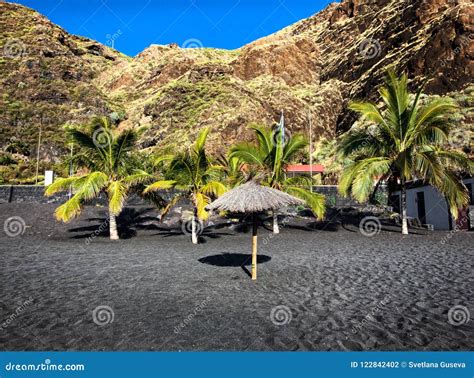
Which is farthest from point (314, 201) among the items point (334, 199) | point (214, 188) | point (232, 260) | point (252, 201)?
point (334, 199)

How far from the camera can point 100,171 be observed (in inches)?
668

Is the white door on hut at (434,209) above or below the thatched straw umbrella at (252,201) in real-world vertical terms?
below

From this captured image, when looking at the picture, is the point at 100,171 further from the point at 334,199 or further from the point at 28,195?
the point at 334,199

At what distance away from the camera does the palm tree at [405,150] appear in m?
15.5

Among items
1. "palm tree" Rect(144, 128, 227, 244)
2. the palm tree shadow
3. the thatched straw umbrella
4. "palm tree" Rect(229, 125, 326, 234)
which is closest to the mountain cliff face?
"palm tree" Rect(229, 125, 326, 234)

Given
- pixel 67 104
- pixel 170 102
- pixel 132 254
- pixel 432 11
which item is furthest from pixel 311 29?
pixel 132 254

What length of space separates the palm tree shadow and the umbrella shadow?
8.20 meters

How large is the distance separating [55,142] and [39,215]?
40.4 meters

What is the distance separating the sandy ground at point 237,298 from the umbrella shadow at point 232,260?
37 mm

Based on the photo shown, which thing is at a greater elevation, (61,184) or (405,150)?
(405,150)

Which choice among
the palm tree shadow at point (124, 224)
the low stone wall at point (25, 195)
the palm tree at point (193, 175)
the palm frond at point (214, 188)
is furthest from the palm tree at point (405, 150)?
the low stone wall at point (25, 195)

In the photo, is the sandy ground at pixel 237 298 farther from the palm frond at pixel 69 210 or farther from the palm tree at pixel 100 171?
the palm tree at pixel 100 171

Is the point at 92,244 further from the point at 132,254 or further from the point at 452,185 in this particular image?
the point at 452,185

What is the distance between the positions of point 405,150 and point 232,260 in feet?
34.9
